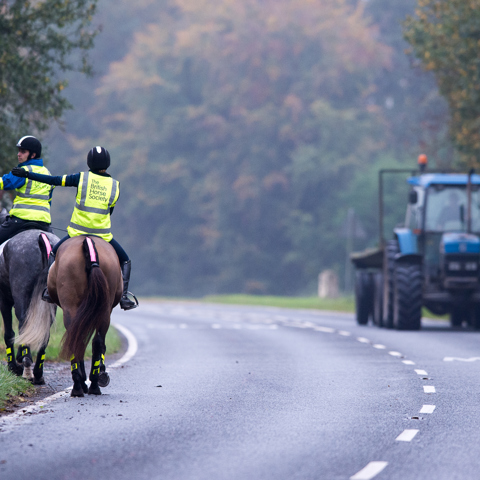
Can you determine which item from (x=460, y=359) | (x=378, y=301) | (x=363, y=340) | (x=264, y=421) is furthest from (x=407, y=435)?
(x=378, y=301)

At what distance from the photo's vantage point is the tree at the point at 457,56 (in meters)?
28.3

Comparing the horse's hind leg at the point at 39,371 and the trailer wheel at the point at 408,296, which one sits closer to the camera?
the horse's hind leg at the point at 39,371

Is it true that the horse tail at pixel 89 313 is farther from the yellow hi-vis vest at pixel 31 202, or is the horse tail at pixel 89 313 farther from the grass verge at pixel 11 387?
the yellow hi-vis vest at pixel 31 202

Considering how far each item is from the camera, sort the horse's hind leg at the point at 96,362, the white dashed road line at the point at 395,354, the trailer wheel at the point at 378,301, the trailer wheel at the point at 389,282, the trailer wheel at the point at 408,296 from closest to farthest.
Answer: the horse's hind leg at the point at 96,362 < the white dashed road line at the point at 395,354 < the trailer wheel at the point at 408,296 < the trailer wheel at the point at 389,282 < the trailer wheel at the point at 378,301

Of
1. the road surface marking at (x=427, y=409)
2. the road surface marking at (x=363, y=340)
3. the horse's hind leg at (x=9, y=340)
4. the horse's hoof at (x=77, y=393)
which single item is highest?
the horse's hind leg at (x=9, y=340)

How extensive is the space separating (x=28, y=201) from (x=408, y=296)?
11.8 m

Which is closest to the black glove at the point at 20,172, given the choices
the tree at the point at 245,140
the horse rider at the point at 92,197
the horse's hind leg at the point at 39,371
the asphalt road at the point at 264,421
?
the horse rider at the point at 92,197

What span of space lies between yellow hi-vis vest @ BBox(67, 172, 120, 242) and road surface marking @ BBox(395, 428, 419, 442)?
3691 millimetres

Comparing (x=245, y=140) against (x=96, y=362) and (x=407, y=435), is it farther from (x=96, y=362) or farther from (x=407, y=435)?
(x=407, y=435)

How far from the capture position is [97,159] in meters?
10.9

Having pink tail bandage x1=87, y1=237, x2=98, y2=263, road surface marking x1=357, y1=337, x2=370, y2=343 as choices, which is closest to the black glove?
pink tail bandage x1=87, y1=237, x2=98, y2=263

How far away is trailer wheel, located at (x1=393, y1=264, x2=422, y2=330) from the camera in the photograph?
72.5 feet

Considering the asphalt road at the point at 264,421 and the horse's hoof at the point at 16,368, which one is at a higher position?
the horse's hoof at the point at 16,368

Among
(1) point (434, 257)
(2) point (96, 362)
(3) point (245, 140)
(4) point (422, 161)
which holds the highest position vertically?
(3) point (245, 140)
